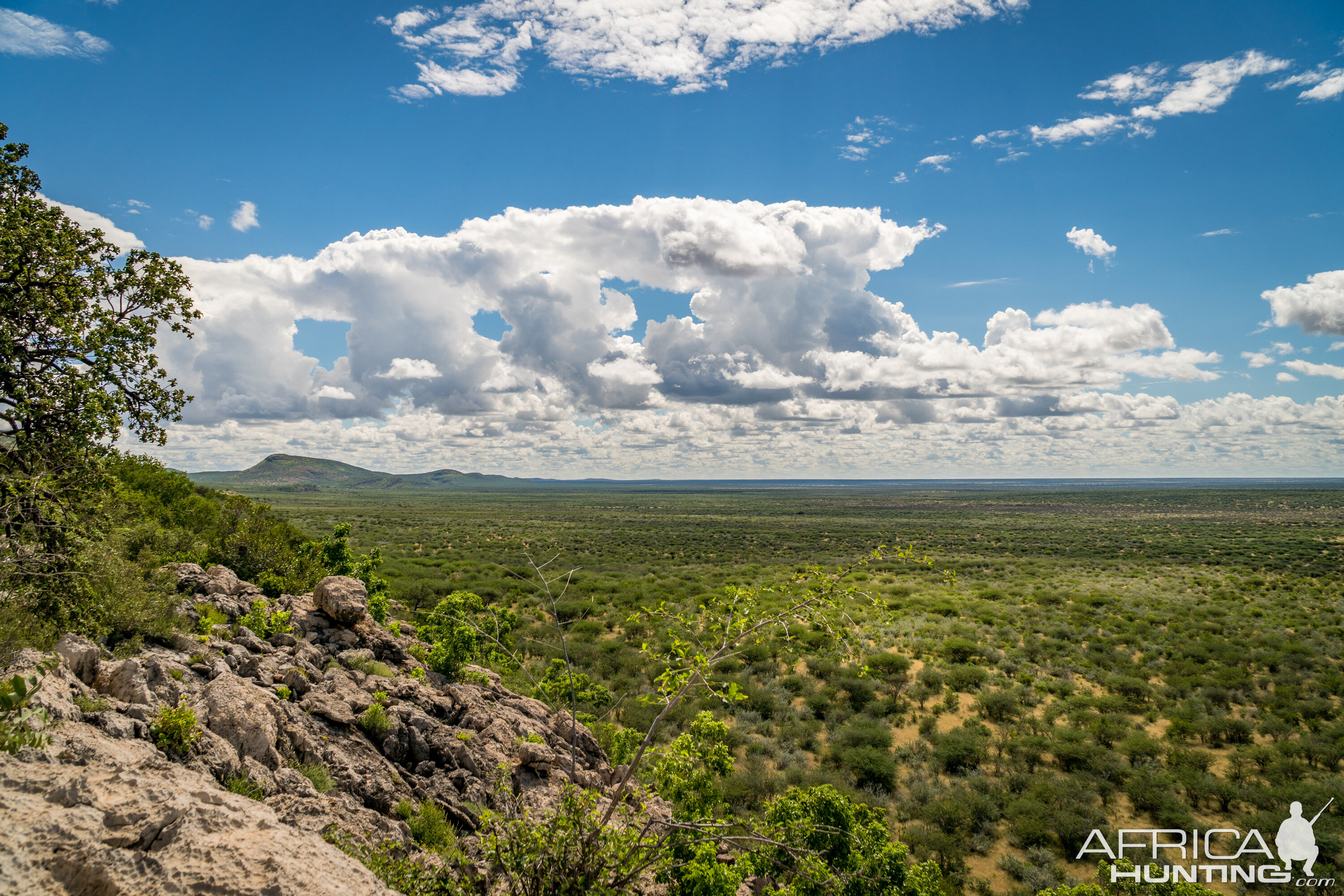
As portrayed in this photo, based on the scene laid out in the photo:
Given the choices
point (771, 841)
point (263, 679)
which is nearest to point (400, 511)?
point (263, 679)

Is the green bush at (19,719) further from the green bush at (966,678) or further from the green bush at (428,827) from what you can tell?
the green bush at (966,678)

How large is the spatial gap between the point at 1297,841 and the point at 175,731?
75.8ft

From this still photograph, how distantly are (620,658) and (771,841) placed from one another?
2251 centimetres

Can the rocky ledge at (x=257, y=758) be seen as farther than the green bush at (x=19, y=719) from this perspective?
No

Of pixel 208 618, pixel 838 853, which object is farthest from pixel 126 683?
pixel 838 853

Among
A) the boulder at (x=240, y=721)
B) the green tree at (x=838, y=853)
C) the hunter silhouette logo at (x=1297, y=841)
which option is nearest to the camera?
the boulder at (x=240, y=721)

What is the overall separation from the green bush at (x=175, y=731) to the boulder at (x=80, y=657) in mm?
1500

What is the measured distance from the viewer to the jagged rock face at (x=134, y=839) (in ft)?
14.6

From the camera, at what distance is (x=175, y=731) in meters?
7.57

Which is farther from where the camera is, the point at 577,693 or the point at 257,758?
the point at 577,693

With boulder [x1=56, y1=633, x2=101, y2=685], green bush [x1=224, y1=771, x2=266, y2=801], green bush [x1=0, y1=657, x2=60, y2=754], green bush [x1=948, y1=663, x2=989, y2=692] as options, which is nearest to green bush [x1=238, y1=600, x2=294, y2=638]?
boulder [x1=56, y1=633, x2=101, y2=685]

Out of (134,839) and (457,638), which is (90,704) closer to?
(134,839)

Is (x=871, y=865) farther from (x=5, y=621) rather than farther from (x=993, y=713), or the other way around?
(x=993, y=713)

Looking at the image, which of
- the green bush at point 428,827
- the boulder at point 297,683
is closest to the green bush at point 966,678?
the green bush at point 428,827
